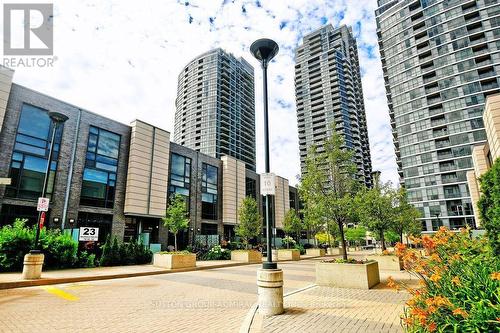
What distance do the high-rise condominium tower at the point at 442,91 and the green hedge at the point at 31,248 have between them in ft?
231

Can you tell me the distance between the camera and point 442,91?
6462 centimetres

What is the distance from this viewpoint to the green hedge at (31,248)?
12977 millimetres

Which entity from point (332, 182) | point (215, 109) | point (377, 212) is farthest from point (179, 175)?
point (215, 109)

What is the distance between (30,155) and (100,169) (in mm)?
5103

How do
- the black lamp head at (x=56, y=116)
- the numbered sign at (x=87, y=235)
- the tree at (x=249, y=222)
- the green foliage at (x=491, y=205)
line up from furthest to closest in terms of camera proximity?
the tree at (x=249, y=222)
the numbered sign at (x=87, y=235)
the black lamp head at (x=56, y=116)
the green foliage at (x=491, y=205)

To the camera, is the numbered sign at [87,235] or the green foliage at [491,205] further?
the numbered sign at [87,235]

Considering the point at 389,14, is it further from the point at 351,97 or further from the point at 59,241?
the point at 59,241

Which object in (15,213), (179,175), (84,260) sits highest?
(179,175)

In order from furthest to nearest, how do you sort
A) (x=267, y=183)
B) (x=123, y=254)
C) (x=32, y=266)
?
(x=123, y=254)
(x=32, y=266)
(x=267, y=183)

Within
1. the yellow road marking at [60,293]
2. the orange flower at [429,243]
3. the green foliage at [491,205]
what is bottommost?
the yellow road marking at [60,293]

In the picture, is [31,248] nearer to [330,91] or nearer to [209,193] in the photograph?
[209,193]

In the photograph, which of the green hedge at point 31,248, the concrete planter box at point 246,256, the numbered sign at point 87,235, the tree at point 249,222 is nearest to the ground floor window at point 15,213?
the numbered sign at point 87,235

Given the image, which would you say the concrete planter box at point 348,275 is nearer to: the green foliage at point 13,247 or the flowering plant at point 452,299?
the flowering plant at point 452,299

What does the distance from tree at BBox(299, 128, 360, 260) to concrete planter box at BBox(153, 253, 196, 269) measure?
28.6ft
